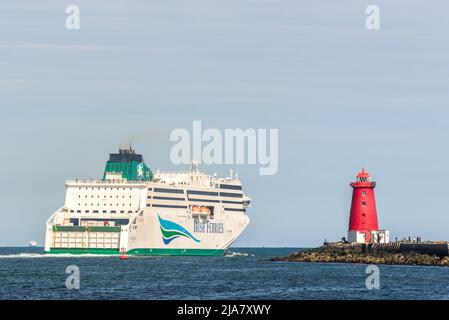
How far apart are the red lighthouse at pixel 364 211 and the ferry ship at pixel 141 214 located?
1166 inches

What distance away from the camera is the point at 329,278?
2689 inches

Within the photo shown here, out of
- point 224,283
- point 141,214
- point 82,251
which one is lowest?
point 224,283

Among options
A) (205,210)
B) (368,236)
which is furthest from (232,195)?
(368,236)

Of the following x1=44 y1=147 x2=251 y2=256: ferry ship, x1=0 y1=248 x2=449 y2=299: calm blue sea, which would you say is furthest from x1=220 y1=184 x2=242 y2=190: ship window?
x1=0 y1=248 x2=449 y2=299: calm blue sea

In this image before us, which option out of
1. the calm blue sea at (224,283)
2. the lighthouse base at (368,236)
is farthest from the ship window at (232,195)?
the calm blue sea at (224,283)

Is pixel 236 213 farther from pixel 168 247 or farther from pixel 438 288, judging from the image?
pixel 438 288

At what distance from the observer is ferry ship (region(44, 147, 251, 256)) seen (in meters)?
117

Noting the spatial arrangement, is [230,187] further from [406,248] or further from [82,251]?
[406,248]

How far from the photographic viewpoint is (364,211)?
93.4 metres

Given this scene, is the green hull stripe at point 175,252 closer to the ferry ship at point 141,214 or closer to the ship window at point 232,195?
the ferry ship at point 141,214

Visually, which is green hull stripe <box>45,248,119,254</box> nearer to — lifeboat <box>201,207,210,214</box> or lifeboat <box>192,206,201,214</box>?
lifeboat <box>192,206,201,214</box>

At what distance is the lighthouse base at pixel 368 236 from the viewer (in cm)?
9506

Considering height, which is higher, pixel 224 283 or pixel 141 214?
pixel 141 214

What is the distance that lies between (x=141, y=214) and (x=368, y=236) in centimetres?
3117
